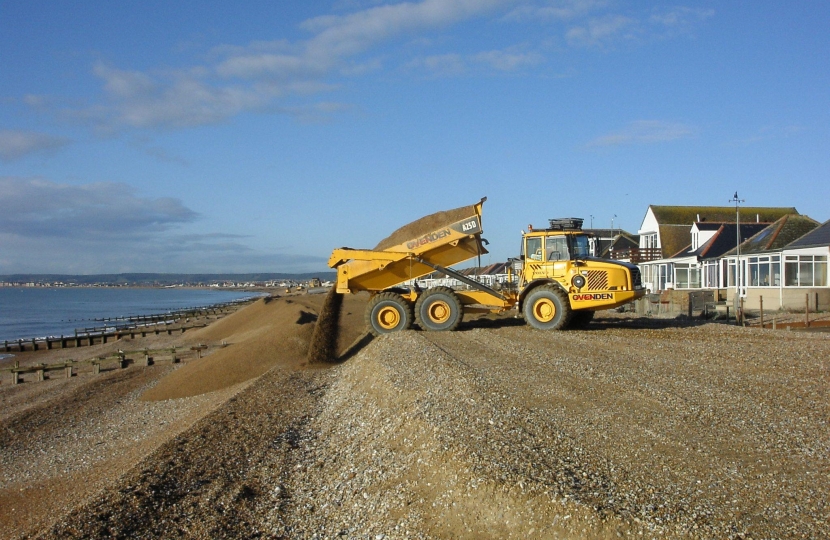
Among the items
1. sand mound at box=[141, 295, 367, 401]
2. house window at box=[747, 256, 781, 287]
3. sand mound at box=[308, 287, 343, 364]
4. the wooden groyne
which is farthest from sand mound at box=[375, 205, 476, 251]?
house window at box=[747, 256, 781, 287]

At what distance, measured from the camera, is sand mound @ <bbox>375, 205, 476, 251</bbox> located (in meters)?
18.5

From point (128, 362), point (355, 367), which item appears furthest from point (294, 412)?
point (128, 362)

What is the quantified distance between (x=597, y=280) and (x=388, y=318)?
557 centimetres

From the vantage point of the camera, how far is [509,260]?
19.2m

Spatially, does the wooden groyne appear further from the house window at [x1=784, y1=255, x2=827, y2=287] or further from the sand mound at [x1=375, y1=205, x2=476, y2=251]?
the house window at [x1=784, y1=255, x2=827, y2=287]

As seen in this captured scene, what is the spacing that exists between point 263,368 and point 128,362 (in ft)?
30.8

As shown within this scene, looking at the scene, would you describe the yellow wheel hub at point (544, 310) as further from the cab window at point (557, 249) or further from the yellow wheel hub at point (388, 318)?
the yellow wheel hub at point (388, 318)

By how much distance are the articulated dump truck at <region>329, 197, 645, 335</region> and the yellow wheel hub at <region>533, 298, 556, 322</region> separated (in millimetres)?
26

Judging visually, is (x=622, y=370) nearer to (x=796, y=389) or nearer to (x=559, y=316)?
(x=796, y=389)

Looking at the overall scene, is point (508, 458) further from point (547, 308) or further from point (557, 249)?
point (557, 249)

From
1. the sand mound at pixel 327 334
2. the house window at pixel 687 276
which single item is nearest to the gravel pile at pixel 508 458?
the sand mound at pixel 327 334

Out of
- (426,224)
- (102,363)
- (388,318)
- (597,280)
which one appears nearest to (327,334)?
(388,318)

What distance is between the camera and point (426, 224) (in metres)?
18.9

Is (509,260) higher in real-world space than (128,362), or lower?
higher
